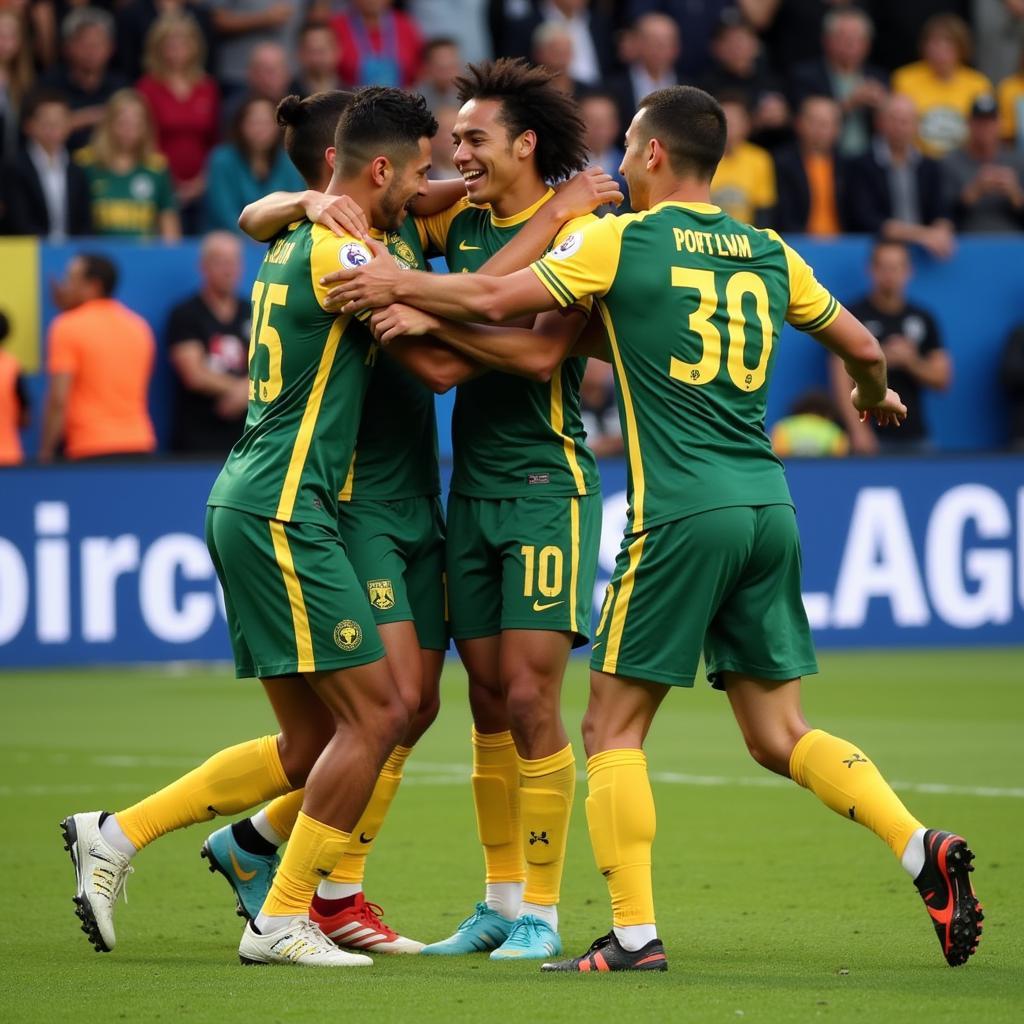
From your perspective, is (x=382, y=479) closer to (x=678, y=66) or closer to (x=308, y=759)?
(x=308, y=759)

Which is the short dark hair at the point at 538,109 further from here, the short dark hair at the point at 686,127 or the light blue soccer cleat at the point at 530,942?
the light blue soccer cleat at the point at 530,942

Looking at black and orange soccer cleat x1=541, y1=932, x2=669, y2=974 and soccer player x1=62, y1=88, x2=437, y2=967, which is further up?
soccer player x1=62, y1=88, x2=437, y2=967

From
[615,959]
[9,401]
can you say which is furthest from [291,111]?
[9,401]

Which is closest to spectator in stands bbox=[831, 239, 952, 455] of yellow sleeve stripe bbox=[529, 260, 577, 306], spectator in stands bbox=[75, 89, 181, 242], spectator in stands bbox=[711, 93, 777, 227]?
spectator in stands bbox=[711, 93, 777, 227]

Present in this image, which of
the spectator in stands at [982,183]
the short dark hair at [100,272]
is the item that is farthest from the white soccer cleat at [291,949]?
the spectator in stands at [982,183]

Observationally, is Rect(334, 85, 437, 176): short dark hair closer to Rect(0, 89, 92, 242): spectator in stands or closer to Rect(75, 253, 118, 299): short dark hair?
Rect(75, 253, 118, 299): short dark hair

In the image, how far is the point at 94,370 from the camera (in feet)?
46.5

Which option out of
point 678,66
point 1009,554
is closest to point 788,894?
point 1009,554

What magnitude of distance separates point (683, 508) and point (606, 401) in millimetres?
9946

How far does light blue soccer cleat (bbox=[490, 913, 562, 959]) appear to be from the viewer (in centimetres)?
597

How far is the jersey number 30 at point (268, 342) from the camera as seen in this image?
5.94 m

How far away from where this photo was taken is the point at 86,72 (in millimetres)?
15461

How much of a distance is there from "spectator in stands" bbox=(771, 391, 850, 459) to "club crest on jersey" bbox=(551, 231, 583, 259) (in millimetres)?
9601

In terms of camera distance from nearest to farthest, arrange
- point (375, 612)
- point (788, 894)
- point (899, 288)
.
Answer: point (375, 612) → point (788, 894) → point (899, 288)
